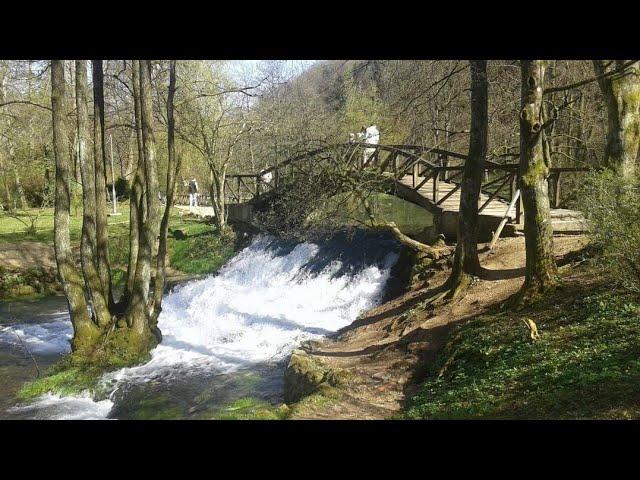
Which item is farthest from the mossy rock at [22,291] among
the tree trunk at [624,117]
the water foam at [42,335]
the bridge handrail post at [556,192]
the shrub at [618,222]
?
the shrub at [618,222]

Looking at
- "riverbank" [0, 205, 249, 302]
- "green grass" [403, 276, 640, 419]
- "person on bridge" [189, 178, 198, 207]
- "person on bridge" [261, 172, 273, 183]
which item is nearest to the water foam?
"riverbank" [0, 205, 249, 302]

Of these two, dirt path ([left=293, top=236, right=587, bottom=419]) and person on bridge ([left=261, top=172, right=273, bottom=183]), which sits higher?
person on bridge ([left=261, top=172, right=273, bottom=183])

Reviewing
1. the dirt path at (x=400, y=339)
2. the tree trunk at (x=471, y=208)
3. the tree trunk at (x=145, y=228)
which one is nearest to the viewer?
the dirt path at (x=400, y=339)

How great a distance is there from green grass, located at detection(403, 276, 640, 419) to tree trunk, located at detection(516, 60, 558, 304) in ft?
1.22

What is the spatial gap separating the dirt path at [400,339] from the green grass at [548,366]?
0.53 meters

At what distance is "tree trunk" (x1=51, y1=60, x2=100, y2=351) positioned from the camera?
34.3ft

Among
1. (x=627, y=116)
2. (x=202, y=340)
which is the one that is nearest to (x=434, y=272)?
(x=627, y=116)

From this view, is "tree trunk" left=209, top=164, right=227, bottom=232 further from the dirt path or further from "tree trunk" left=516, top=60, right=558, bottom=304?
"tree trunk" left=516, top=60, right=558, bottom=304

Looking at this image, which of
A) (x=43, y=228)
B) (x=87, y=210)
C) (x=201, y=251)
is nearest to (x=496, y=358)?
(x=87, y=210)

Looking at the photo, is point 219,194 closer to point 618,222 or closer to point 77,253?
point 77,253

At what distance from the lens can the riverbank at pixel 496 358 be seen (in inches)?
221

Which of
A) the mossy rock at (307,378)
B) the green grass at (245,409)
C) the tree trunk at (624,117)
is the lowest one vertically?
the green grass at (245,409)

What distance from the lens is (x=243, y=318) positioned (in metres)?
14.8

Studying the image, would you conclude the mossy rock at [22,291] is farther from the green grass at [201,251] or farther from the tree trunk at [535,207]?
the tree trunk at [535,207]
